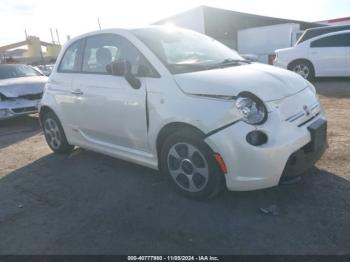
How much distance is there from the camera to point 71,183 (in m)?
4.14

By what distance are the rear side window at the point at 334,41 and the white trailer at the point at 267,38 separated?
1050 centimetres

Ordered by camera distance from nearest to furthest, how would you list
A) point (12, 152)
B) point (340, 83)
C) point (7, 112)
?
point (12, 152) < point (7, 112) < point (340, 83)

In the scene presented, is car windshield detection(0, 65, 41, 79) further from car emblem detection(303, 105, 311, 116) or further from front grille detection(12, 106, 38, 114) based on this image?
car emblem detection(303, 105, 311, 116)

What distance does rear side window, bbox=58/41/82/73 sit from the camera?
4.51m

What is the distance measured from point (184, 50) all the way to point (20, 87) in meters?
5.64

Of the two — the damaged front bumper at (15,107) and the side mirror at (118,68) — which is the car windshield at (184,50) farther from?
the damaged front bumper at (15,107)

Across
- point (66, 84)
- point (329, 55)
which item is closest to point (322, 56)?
point (329, 55)

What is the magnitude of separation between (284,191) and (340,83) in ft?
27.1

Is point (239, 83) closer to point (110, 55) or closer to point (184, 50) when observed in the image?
point (184, 50)

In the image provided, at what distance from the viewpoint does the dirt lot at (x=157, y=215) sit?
106 inches

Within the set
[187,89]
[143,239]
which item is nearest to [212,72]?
[187,89]

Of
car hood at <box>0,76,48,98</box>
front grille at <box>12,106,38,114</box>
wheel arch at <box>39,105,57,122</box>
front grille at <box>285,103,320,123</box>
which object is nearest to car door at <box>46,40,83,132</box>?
wheel arch at <box>39,105,57,122</box>

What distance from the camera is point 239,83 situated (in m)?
3.01

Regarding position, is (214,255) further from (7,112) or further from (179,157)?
(7,112)
